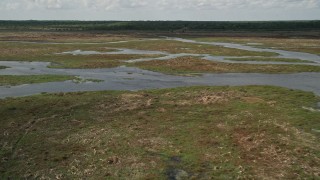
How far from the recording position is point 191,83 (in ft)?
157

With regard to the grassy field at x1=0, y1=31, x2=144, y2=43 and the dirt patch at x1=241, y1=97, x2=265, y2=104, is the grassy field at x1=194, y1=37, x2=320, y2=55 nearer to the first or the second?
the grassy field at x1=0, y1=31, x2=144, y2=43

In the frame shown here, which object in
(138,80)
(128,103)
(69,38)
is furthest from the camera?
(69,38)

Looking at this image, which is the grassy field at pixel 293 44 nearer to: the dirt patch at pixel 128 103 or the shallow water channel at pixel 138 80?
the shallow water channel at pixel 138 80

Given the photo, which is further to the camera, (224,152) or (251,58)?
(251,58)

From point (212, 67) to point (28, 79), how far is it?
92.5ft

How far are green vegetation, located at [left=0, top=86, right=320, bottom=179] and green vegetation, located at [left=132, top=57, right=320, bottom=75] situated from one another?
18.0 m

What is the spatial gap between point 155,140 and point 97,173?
6283mm

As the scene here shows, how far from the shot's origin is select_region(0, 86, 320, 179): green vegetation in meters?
20.6

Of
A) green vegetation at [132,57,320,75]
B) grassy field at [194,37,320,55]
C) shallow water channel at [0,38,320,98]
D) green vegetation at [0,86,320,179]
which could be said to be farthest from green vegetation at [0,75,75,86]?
grassy field at [194,37,320,55]

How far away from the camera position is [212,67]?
61750 mm

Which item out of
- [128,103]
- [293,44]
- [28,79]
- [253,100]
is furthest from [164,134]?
[293,44]

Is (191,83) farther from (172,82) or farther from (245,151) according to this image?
(245,151)

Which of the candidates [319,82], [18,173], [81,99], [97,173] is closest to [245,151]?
[97,173]

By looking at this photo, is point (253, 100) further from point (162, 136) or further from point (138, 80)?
point (138, 80)
